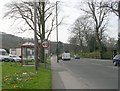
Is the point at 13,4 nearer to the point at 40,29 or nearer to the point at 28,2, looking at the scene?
the point at 28,2

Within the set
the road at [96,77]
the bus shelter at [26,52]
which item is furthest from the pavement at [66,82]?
the bus shelter at [26,52]

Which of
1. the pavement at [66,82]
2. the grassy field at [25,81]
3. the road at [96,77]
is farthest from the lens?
the road at [96,77]

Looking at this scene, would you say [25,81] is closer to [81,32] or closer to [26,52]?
[26,52]

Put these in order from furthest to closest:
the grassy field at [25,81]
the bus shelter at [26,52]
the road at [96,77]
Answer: the bus shelter at [26,52], the road at [96,77], the grassy field at [25,81]

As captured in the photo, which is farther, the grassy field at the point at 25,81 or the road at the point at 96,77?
the road at the point at 96,77

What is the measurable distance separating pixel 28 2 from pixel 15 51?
75858 millimetres

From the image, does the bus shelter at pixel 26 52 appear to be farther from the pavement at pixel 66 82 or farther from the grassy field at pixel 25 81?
the grassy field at pixel 25 81

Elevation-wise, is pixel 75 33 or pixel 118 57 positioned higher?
pixel 75 33

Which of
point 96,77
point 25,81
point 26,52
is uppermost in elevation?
point 26,52

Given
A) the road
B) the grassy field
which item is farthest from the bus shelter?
the grassy field

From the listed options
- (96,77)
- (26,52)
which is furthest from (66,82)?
(26,52)

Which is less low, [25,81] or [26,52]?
[26,52]

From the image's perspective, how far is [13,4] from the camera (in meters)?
41.5

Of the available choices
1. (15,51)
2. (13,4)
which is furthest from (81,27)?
(13,4)
